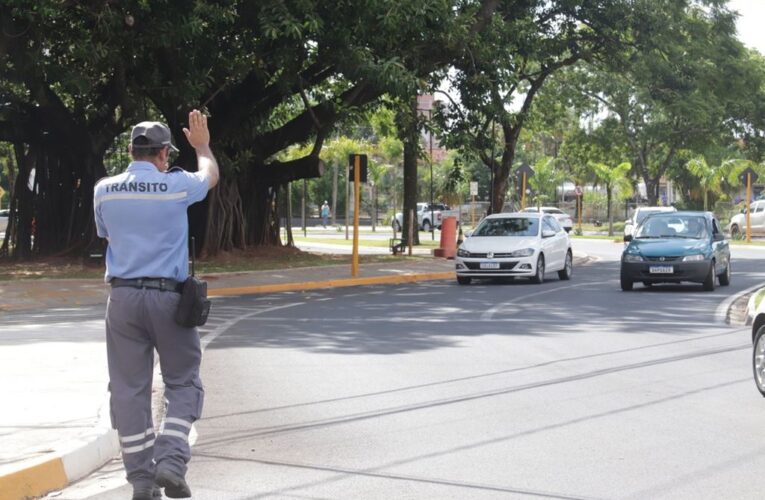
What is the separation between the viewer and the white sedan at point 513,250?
2481 centimetres

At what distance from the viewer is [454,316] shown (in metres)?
17.5

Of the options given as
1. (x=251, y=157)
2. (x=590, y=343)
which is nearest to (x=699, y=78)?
(x=251, y=157)

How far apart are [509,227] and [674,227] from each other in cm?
404

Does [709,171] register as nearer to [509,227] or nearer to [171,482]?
[509,227]

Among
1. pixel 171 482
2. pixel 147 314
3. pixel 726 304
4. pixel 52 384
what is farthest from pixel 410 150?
pixel 171 482

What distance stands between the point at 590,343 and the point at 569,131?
45.5m

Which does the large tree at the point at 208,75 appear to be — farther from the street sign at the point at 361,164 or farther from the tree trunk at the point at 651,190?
the tree trunk at the point at 651,190

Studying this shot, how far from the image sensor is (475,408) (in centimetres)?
938

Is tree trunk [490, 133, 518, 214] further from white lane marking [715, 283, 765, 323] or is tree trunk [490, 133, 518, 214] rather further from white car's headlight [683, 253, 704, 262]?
white car's headlight [683, 253, 704, 262]

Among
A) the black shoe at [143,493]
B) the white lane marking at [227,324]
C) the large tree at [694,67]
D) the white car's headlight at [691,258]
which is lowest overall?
the white lane marking at [227,324]

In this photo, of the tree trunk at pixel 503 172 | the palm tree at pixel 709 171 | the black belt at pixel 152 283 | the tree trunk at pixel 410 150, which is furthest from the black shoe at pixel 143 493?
the palm tree at pixel 709 171

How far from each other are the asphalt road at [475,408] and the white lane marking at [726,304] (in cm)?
21

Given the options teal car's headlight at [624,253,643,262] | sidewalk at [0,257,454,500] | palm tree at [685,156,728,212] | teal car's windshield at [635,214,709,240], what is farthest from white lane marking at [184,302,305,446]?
palm tree at [685,156,728,212]

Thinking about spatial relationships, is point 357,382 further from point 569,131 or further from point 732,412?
point 569,131
